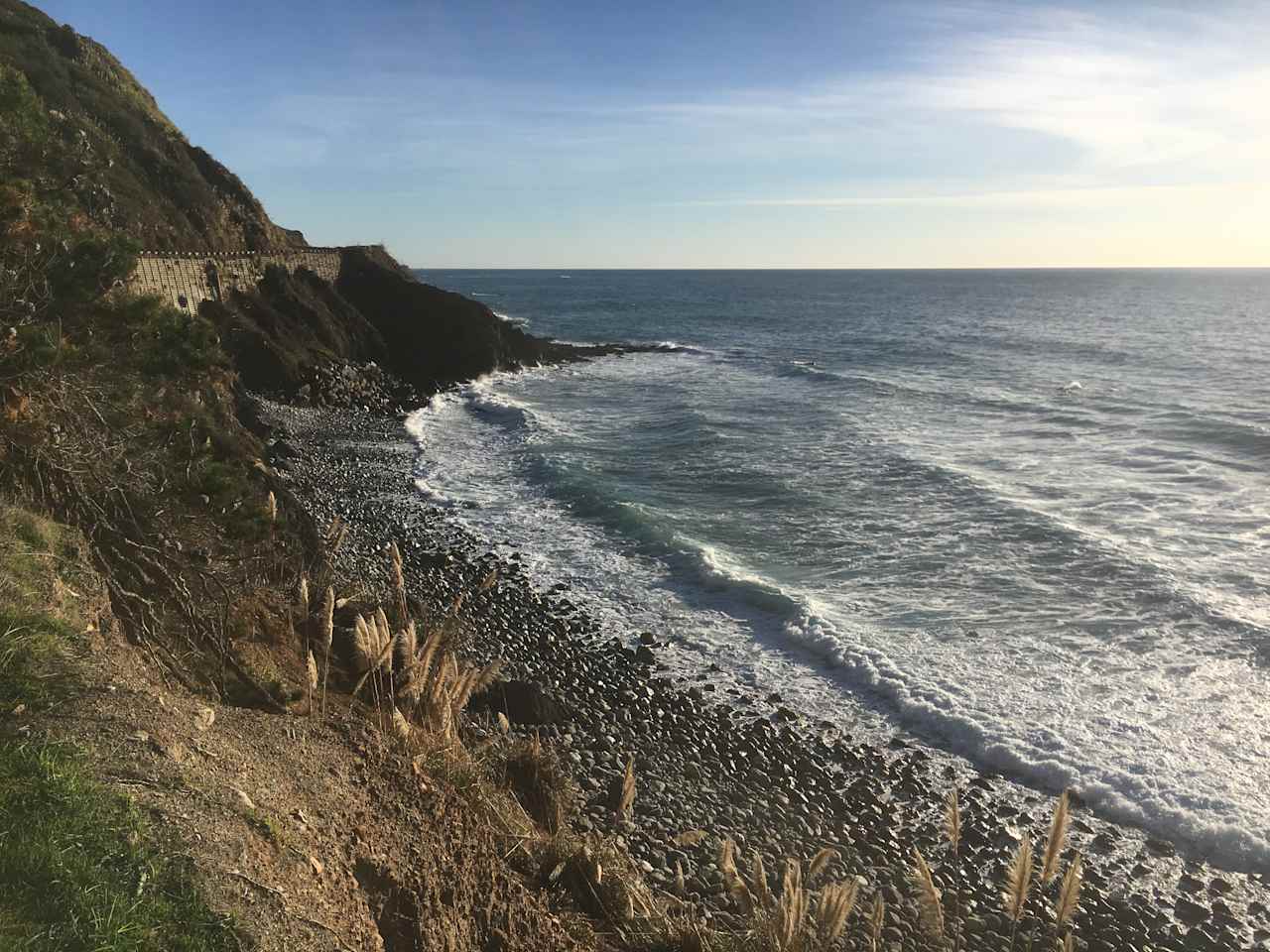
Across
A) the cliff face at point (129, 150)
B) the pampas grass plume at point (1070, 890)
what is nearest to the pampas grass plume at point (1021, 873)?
the pampas grass plume at point (1070, 890)

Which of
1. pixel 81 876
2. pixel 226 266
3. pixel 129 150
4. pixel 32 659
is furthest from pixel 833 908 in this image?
pixel 129 150

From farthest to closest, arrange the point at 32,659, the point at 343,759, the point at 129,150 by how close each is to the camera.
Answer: the point at 129,150 → the point at 343,759 → the point at 32,659

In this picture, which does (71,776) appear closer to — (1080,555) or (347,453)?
(1080,555)

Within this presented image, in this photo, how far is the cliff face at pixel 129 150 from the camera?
29.2m

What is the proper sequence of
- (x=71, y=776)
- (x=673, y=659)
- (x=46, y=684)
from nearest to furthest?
(x=71, y=776) → (x=46, y=684) → (x=673, y=659)

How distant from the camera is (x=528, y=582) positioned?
1638cm

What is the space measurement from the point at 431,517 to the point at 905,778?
1306 centimetres

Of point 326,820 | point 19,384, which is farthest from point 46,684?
point 19,384

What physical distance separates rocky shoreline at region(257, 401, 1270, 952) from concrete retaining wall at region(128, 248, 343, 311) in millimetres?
15930

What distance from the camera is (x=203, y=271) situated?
98.1 feet

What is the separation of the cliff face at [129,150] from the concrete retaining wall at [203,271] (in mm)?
1244

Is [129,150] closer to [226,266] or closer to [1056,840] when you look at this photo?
[226,266]

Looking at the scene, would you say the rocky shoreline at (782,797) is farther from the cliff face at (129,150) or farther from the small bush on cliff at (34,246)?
the cliff face at (129,150)

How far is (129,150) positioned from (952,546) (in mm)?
34615
